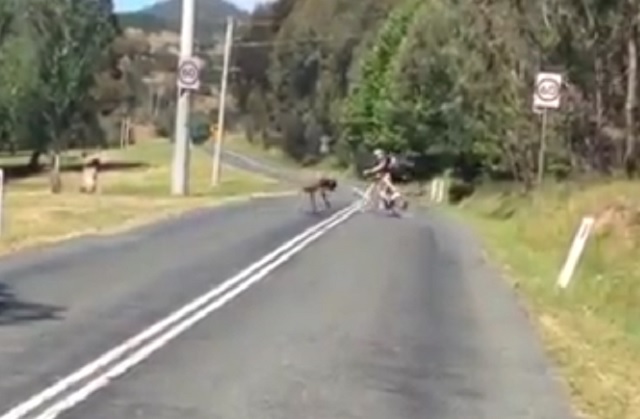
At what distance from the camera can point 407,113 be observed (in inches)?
3145

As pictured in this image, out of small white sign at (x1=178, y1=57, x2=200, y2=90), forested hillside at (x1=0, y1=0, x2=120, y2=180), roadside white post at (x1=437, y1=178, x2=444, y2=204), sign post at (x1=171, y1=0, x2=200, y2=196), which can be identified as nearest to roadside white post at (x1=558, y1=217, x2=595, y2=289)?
small white sign at (x1=178, y1=57, x2=200, y2=90)

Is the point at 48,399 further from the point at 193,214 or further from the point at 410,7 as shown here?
the point at 410,7

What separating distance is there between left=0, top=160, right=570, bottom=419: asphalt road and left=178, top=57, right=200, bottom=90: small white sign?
24.8m

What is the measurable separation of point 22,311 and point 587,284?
8.99m

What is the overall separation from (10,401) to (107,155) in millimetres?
115934

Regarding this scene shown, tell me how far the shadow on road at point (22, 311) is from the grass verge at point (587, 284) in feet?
15.0

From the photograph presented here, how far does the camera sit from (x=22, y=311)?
54.9 ft

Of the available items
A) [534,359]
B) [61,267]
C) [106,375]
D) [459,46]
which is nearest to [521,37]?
[459,46]

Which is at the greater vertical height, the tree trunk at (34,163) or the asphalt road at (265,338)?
the asphalt road at (265,338)

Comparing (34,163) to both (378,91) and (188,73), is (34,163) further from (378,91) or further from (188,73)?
(188,73)

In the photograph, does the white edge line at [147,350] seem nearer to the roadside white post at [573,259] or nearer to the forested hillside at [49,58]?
Result: the roadside white post at [573,259]

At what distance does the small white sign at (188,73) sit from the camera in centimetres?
5266

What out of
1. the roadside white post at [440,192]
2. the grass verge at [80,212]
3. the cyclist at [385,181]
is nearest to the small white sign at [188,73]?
the grass verge at [80,212]

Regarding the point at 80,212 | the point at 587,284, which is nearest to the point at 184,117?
the point at 80,212
